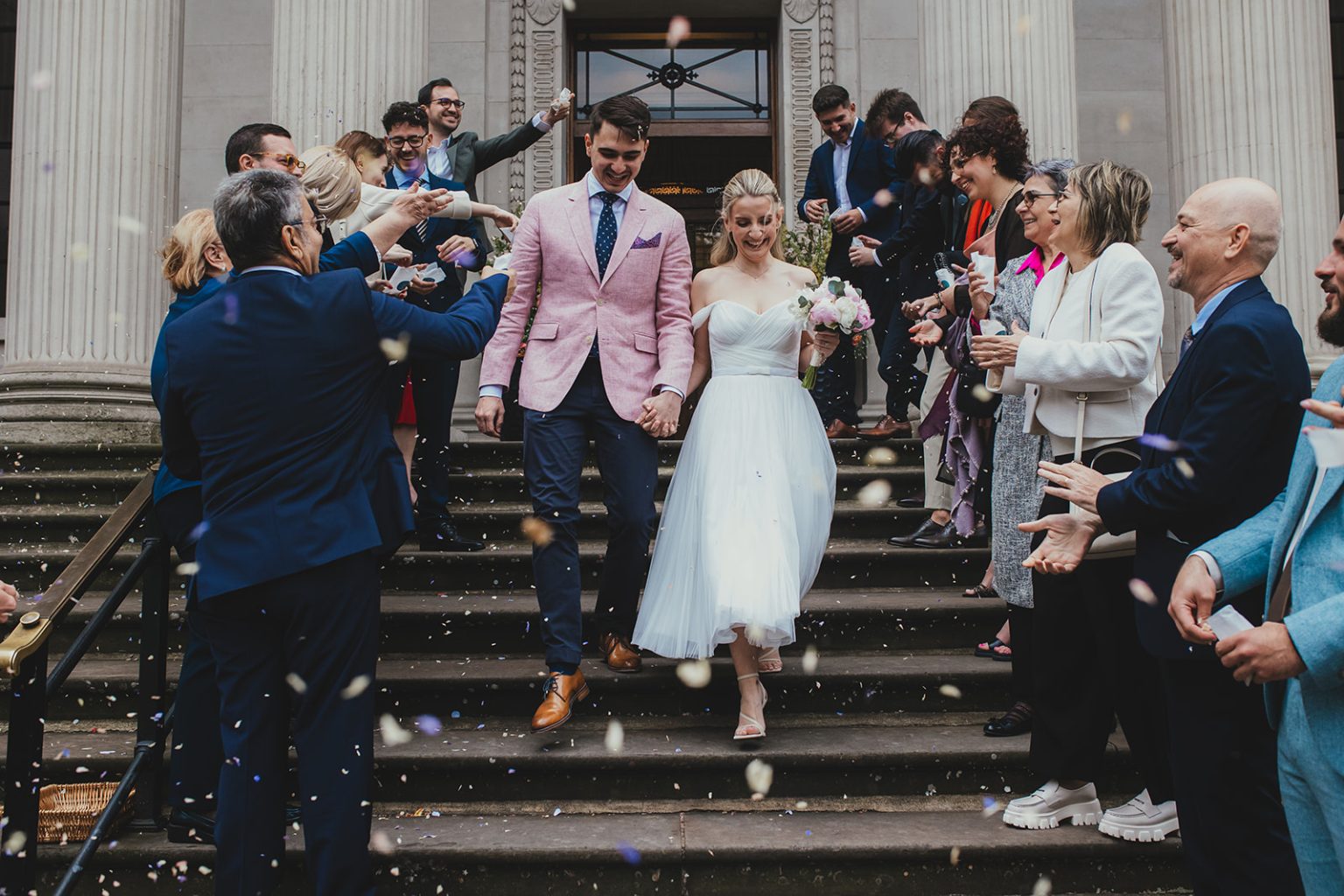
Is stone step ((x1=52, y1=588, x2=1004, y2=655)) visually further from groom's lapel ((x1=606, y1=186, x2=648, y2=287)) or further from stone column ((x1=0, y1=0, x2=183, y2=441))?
stone column ((x1=0, y1=0, x2=183, y2=441))

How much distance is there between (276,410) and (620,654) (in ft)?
6.51

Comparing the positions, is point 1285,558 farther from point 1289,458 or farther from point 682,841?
point 682,841

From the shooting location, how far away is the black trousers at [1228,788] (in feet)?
8.03

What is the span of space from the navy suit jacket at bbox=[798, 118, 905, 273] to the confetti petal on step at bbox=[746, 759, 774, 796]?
4.25m

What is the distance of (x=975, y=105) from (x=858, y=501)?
2415 millimetres

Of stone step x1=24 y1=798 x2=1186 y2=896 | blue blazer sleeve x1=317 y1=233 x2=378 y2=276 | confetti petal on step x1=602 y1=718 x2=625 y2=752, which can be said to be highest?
blue blazer sleeve x1=317 y1=233 x2=378 y2=276

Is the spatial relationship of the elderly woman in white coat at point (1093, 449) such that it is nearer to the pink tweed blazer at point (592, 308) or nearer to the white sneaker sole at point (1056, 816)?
the white sneaker sole at point (1056, 816)

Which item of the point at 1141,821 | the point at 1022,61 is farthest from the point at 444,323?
the point at 1022,61

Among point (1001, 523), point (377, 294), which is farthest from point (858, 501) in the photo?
point (377, 294)

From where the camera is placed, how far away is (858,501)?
20.3 feet

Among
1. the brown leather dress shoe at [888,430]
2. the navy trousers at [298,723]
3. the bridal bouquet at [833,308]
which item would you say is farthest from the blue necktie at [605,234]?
the brown leather dress shoe at [888,430]

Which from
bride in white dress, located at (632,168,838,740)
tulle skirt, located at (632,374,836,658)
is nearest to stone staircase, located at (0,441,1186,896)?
bride in white dress, located at (632,168,838,740)

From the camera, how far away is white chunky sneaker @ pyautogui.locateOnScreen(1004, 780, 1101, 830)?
11.4 ft

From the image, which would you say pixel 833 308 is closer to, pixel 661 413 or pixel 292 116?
pixel 661 413
